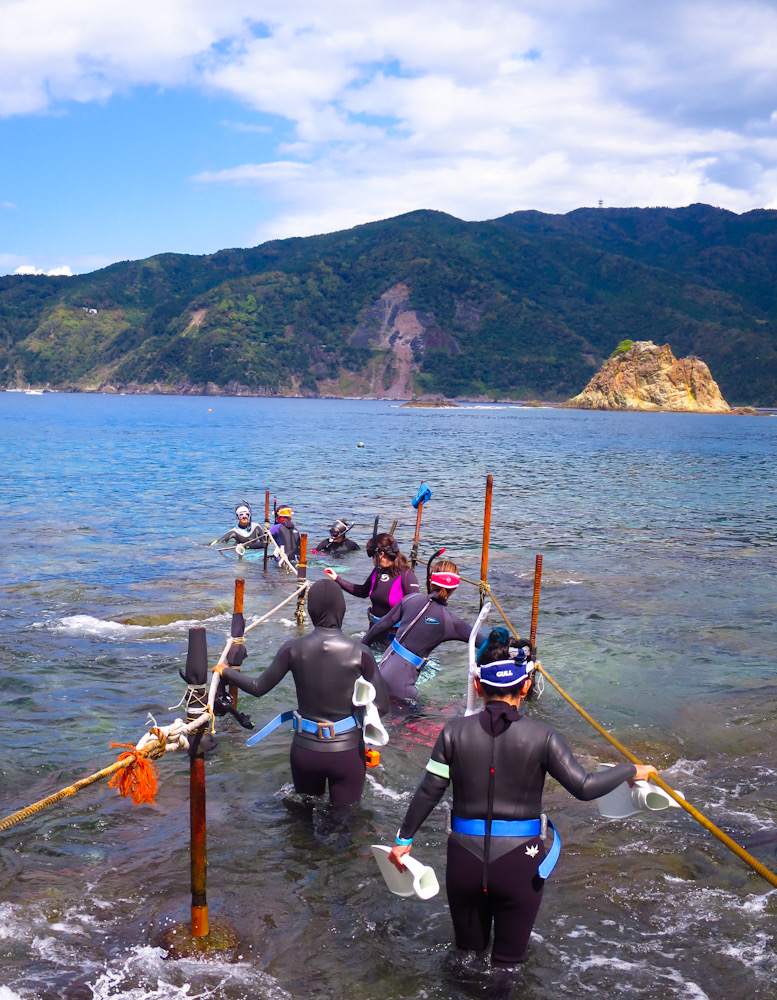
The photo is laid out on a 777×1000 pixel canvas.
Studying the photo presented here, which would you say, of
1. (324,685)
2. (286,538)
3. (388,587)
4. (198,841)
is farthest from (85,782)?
(286,538)

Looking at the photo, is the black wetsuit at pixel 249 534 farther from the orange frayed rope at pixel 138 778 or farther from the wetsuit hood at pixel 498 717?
the wetsuit hood at pixel 498 717

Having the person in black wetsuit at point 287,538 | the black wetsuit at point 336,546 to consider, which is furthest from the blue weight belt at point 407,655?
the black wetsuit at point 336,546

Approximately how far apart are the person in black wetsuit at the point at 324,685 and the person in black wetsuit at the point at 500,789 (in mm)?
1863

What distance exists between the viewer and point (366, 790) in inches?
356

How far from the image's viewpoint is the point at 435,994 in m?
5.75

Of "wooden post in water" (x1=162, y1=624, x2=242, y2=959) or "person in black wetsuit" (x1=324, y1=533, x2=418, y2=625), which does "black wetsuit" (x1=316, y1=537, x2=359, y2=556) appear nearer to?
"person in black wetsuit" (x1=324, y1=533, x2=418, y2=625)

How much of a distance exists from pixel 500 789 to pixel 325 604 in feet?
7.75

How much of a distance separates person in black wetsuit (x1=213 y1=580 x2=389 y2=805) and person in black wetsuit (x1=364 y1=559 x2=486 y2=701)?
2.14 m

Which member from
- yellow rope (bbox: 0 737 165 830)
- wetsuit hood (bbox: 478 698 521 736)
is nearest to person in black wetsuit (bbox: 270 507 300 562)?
yellow rope (bbox: 0 737 165 830)

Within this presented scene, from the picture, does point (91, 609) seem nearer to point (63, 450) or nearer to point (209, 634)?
point (209, 634)

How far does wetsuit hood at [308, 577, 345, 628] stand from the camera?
6852mm

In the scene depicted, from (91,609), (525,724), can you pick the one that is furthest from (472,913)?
(91,609)

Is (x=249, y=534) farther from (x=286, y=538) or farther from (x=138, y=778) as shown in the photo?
(x=138, y=778)

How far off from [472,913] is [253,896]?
2496 mm
